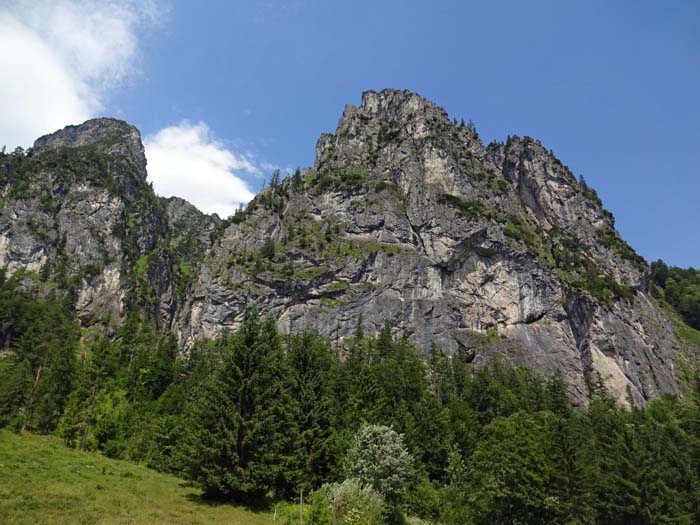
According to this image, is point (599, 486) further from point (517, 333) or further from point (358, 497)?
point (517, 333)

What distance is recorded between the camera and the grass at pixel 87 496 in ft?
64.2

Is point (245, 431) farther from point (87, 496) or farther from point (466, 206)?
point (466, 206)

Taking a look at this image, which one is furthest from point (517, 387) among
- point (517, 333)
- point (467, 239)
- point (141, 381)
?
point (141, 381)

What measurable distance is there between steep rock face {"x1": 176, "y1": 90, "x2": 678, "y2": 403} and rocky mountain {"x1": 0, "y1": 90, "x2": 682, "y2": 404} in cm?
48

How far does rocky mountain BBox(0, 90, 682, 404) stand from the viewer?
383ft

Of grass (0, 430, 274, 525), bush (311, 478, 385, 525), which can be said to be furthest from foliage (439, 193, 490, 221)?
bush (311, 478, 385, 525)

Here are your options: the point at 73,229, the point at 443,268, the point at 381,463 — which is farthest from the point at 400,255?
the point at 73,229

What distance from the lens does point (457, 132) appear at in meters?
168

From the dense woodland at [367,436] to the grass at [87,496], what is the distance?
2.69 meters

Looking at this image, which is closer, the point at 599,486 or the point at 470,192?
the point at 599,486

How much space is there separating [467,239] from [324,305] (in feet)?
149

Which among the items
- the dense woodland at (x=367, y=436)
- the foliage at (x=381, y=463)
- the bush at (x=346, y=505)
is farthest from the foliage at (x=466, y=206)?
the bush at (x=346, y=505)

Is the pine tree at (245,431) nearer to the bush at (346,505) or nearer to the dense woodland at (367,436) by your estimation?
the dense woodland at (367,436)

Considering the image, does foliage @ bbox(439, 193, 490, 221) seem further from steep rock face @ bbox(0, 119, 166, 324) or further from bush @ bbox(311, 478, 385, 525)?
steep rock face @ bbox(0, 119, 166, 324)
